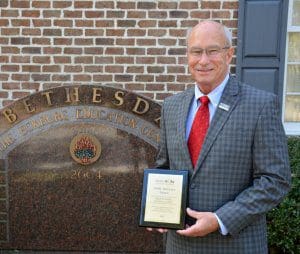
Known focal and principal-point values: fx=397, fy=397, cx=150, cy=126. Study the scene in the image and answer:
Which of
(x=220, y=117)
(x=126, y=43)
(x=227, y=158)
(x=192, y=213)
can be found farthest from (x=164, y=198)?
(x=126, y=43)

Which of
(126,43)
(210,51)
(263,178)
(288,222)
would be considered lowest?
(288,222)

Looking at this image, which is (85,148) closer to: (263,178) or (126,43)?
(126,43)

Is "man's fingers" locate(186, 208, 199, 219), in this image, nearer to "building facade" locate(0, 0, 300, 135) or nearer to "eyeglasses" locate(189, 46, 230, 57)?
"eyeglasses" locate(189, 46, 230, 57)

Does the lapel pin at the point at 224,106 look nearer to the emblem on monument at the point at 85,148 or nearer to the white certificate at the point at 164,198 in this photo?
A: the white certificate at the point at 164,198

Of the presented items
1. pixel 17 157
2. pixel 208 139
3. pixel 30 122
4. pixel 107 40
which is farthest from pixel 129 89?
pixel 208 139

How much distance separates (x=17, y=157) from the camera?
152 inches

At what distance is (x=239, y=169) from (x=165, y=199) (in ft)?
1.21

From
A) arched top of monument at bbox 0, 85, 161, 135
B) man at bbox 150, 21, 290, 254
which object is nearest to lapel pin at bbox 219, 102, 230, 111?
man at bbox 150, 21, 290, 254

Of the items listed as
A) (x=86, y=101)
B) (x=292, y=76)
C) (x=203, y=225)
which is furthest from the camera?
(x=292, y=76)

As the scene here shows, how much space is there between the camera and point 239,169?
1.75 meters

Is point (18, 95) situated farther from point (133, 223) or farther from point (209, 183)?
point (209, 183)

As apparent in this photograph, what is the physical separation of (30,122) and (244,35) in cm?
223

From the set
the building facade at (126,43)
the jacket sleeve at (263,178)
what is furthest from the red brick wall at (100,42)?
the jacket sleeve at (263,178)

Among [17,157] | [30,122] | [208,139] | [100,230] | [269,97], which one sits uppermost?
[269,97]
